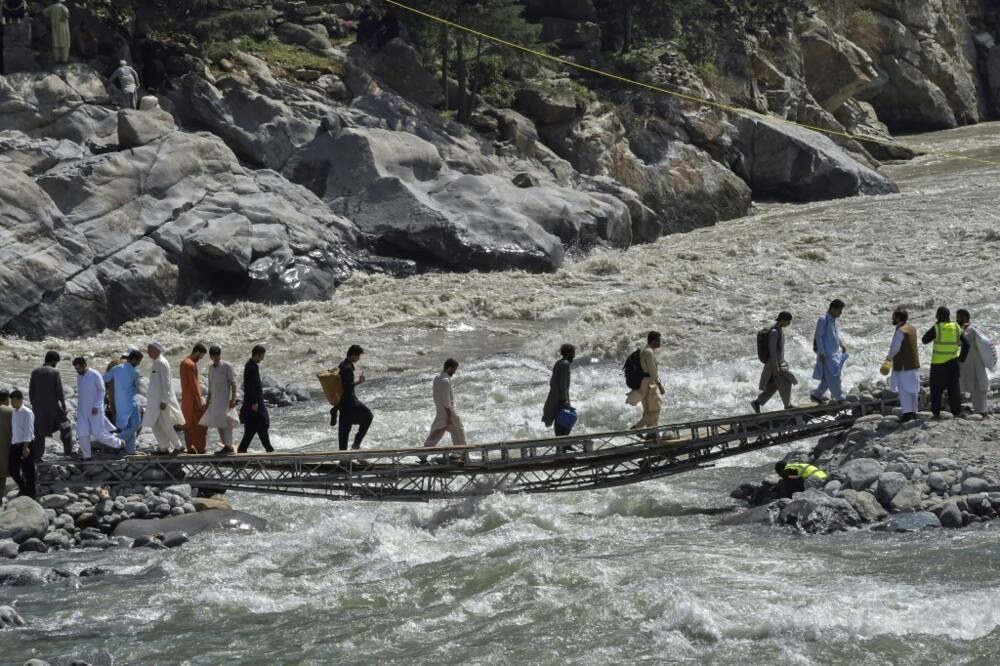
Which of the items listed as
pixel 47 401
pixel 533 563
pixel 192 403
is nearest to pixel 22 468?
pixel 47 401

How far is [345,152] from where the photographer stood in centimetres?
3453

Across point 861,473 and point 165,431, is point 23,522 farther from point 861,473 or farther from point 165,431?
point 861,473

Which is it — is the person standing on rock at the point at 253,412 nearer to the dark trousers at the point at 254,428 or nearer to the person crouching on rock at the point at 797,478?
the dark trousers at the point at 254,428

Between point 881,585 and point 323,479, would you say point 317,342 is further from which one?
point 881,585

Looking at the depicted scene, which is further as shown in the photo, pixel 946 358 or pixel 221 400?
pixel 221 400

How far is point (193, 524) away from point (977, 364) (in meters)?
8.51

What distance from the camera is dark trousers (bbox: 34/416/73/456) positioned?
55.5ft

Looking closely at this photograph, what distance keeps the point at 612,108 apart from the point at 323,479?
26953 mm

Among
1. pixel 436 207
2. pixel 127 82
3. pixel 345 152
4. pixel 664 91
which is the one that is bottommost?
pixel 436 207

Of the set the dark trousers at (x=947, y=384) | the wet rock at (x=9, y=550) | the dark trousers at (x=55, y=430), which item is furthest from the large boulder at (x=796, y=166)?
the wet rock at (x=9, y=550)

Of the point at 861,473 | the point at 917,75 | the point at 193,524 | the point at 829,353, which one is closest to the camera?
the point at 861,473

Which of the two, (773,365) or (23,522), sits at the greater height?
(773,365)

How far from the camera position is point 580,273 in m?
32.4

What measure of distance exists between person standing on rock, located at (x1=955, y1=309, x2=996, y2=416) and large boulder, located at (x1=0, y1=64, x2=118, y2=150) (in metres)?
20.1
